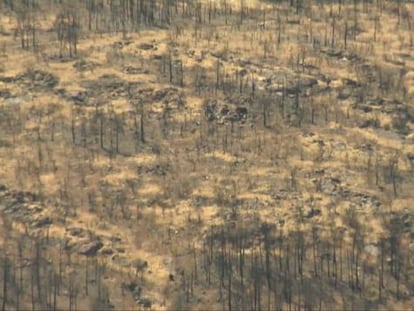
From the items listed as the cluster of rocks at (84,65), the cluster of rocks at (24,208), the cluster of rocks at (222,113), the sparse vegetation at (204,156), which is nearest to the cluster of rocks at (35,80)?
the sparse vegetation at (204,156)

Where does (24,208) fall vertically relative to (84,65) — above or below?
below

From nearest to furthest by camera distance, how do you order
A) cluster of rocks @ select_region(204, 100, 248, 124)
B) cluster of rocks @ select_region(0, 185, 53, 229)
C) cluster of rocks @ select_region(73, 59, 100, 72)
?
cluster of rocks @ select_region(0, 185, 53, 229) → cluster of rocks @ select_region(204, 100, 248, 124) → cluster of rocks @ select_region(73, 59, 100, 72)

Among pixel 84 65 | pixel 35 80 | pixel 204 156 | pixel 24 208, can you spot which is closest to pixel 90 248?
pixel 24 208

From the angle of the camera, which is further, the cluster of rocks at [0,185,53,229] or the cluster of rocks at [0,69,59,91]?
the cluster of rocks at [0,69,59,91]

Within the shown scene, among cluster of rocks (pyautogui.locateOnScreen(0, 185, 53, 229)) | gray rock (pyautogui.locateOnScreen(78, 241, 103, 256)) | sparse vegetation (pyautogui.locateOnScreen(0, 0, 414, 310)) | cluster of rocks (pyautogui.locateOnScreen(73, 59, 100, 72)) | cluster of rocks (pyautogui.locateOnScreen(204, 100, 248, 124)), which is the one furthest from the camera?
cluster of rocks (pyautogui.locateOnScreen(73, 59, 100, 72))

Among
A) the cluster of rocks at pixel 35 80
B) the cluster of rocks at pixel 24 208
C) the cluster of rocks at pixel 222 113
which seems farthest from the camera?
the cluster of rocks at pixel 35 80

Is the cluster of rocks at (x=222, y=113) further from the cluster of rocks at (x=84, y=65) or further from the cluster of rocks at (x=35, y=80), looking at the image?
the cluster of rocks at (x=35, y=80)

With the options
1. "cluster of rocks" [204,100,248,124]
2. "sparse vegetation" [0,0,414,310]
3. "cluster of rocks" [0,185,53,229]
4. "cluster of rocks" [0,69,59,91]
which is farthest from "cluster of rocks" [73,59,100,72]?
"cluster of rocks" [0,185,53,229]

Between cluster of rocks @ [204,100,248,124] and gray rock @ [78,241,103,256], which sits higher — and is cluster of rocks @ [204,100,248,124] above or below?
above

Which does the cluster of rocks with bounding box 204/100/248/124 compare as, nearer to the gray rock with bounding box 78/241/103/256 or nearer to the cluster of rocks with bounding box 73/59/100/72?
the cluster of rocks with bounding box 73/59/100/72

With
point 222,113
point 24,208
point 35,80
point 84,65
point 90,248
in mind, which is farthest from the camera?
point 84,65

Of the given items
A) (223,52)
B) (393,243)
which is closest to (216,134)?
(223,52)

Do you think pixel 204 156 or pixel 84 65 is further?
pixel 84 65

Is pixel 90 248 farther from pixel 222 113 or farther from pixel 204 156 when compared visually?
pixel 222 113
